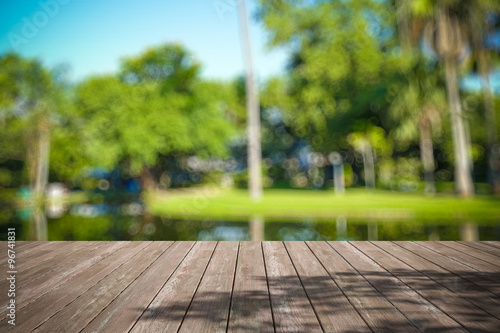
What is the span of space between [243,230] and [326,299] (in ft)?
21.3

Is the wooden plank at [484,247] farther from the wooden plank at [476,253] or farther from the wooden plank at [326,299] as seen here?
the wooden plank at [326,299]

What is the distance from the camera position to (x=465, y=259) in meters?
3.86

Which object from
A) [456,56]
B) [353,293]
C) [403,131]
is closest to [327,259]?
[353,293]

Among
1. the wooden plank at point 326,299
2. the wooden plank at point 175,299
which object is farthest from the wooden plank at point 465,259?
the wooden plank at point 175,299

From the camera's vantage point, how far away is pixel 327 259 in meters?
3.89

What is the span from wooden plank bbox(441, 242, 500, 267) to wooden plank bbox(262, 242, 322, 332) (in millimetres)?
2080

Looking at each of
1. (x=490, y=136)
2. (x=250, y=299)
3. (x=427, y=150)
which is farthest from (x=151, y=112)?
(x=250, y=299)

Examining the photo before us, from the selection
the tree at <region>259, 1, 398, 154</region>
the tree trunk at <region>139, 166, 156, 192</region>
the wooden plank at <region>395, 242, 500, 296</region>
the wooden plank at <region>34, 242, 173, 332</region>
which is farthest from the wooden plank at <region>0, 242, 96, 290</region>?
the tree trunk at <region>139, 166, 156, 192</region>

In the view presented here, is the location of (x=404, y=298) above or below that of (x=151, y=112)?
below

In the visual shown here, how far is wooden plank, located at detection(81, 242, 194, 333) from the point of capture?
2.40 metres

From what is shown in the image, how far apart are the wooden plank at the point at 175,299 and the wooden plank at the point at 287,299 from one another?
65cm

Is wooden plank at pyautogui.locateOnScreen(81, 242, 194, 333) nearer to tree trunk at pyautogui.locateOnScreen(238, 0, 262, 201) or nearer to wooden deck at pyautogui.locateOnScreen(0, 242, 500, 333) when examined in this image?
wooden deck at pyautogui.locateOnScreen(0, 242, 500, 333)

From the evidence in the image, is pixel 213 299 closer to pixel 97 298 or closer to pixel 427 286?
pixel 97 298

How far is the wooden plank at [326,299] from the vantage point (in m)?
2.35
